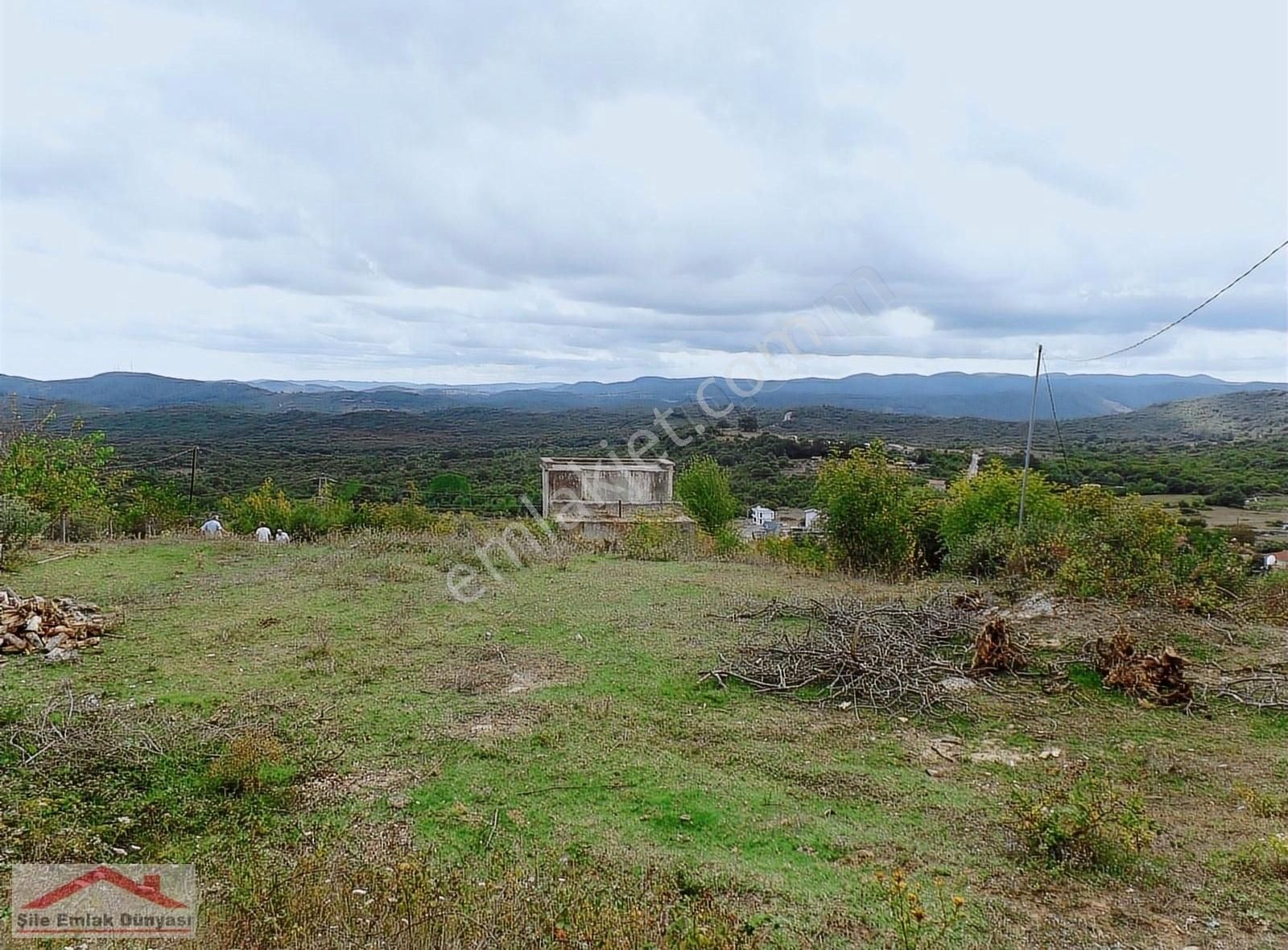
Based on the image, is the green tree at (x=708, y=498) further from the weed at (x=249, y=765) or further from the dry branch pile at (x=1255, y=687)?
the weed at (x=249, y=765)

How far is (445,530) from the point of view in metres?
12.9

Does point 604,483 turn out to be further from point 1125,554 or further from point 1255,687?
point 1255,687

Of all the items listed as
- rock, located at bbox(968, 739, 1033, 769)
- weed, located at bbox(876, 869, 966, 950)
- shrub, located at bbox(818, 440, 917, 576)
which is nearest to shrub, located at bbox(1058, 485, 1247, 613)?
shrub, located at bbox(818, 440, 917, 576)

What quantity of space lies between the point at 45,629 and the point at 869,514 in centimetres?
961

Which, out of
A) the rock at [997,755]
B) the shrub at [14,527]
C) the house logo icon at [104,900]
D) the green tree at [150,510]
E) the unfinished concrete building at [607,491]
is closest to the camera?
the house logo icon at [104,900]

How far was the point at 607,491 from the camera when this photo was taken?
17422 millimetres

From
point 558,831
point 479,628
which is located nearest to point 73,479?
point 479,628

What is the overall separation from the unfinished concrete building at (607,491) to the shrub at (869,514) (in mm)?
4704

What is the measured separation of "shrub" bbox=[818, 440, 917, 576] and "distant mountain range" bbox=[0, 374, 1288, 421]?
38.0 ft

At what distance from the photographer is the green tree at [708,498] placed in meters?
17.4

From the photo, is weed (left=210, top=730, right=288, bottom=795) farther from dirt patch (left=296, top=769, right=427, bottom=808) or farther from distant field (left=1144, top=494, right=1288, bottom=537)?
distant field (left=1144, top=494, right=1288, bottom=537)

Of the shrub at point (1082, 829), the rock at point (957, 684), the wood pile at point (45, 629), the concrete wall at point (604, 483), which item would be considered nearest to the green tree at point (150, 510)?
the concrete wall at point (604, 483)

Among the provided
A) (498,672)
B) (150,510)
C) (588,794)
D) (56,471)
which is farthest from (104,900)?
(150,510)

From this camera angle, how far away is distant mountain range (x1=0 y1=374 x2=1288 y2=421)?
43062 mm
